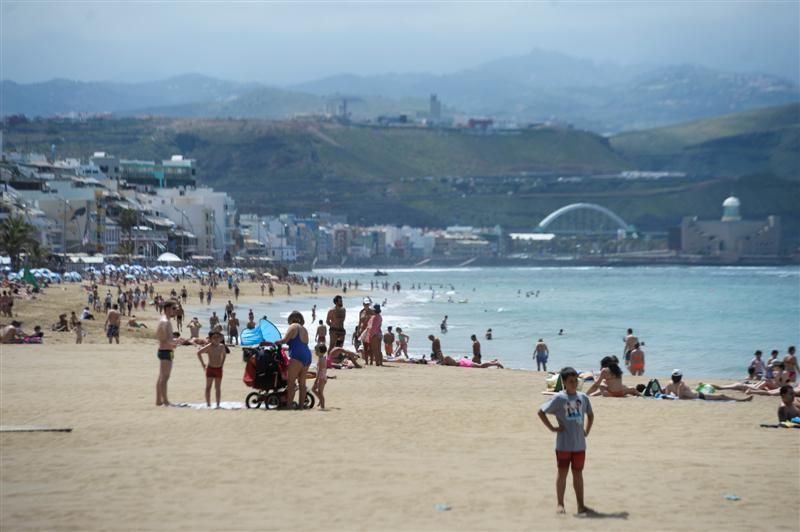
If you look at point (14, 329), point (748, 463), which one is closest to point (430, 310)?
point (14, 329)

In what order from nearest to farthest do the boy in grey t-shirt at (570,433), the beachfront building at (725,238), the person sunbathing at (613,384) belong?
1. the boy in grey t-shirt at (570,433)
2. the person sunbathing at (613,384)
3. the beachfront building at (725,238)

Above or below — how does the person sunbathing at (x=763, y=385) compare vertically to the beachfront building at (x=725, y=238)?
below

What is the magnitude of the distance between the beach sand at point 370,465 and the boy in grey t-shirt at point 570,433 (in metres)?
0.22

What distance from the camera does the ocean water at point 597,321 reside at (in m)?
39.0

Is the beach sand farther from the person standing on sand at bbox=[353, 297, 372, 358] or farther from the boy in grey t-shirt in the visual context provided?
the person standing on sand at bbox=[353, 297, 372, 358]

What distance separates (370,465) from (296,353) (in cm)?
354

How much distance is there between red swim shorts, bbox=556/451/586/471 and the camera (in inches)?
424

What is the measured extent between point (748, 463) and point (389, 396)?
664 centimetres

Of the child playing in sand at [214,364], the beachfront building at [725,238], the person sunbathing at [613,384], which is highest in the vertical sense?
the beachfront building at [725,238]

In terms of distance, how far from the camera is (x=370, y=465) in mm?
12227

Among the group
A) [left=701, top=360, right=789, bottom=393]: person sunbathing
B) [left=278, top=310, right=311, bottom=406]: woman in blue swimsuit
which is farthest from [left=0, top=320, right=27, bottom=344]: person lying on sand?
[left=701, top=360, right=789, bottom=393]: person sunbathing

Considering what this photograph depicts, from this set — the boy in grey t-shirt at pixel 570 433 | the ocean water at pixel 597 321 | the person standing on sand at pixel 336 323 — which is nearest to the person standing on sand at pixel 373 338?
the person standing on sand at pixel 336 323

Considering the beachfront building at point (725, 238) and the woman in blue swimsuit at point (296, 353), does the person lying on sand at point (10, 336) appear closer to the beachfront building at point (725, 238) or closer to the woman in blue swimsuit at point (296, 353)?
the woman in blue swimsuit at point (296, 353)

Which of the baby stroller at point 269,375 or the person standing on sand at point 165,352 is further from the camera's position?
the baby stroller at point 269,375
